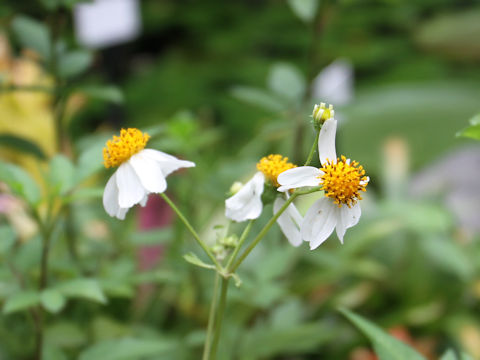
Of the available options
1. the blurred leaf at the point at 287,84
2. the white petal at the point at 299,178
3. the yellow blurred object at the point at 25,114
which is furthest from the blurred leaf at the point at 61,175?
the yellow blurred object at the point at 25,114

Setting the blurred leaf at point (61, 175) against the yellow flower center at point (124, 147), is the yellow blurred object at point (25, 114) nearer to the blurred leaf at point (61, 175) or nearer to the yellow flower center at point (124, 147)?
the blurred leaf at point (61, 175)

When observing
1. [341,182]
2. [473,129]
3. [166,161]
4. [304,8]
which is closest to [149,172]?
[166,161]

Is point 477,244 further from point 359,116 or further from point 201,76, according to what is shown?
point 201,76

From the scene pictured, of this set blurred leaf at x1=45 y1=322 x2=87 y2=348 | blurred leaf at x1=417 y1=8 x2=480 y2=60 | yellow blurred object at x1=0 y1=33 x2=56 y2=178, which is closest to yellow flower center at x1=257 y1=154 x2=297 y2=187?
blurred leaf at x1=45 y1=322 x2=87 y2=348

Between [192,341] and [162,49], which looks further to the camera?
[162,49]

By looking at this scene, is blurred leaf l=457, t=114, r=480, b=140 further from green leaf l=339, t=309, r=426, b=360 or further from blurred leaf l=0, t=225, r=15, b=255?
blurred leaf l=0, t=225, r=15, b=255

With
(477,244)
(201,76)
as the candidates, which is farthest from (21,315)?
(201,76)

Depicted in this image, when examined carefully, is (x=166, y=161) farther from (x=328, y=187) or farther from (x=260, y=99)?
(x=260, y=99)
